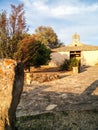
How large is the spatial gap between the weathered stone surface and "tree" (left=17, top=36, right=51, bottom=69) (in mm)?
14961

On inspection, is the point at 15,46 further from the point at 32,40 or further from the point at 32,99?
the point at 32,99

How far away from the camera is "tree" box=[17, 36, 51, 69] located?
1927 cm

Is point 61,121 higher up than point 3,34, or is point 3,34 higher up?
point 3,34

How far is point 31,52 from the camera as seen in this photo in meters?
20.7

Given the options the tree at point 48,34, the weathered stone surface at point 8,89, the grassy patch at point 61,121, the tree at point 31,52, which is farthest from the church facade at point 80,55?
the weathered stone surface at point 8,89

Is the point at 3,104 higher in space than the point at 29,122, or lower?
higher

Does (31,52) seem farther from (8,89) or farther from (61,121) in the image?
(8,89)

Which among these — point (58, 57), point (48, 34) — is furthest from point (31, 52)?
point (48, 34)

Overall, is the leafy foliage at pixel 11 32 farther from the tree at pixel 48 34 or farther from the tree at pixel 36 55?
the tree at pixel 48 34

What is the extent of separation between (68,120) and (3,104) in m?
3.07

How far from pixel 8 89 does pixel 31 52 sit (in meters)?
16.6

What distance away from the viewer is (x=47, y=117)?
697 cm

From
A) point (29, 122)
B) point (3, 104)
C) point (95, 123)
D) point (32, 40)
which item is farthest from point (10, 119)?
point (32, 40)

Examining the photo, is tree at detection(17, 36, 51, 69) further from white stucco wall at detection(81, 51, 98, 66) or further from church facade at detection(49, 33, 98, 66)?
white stucco wall at detection(81, 51, 98, 66)
